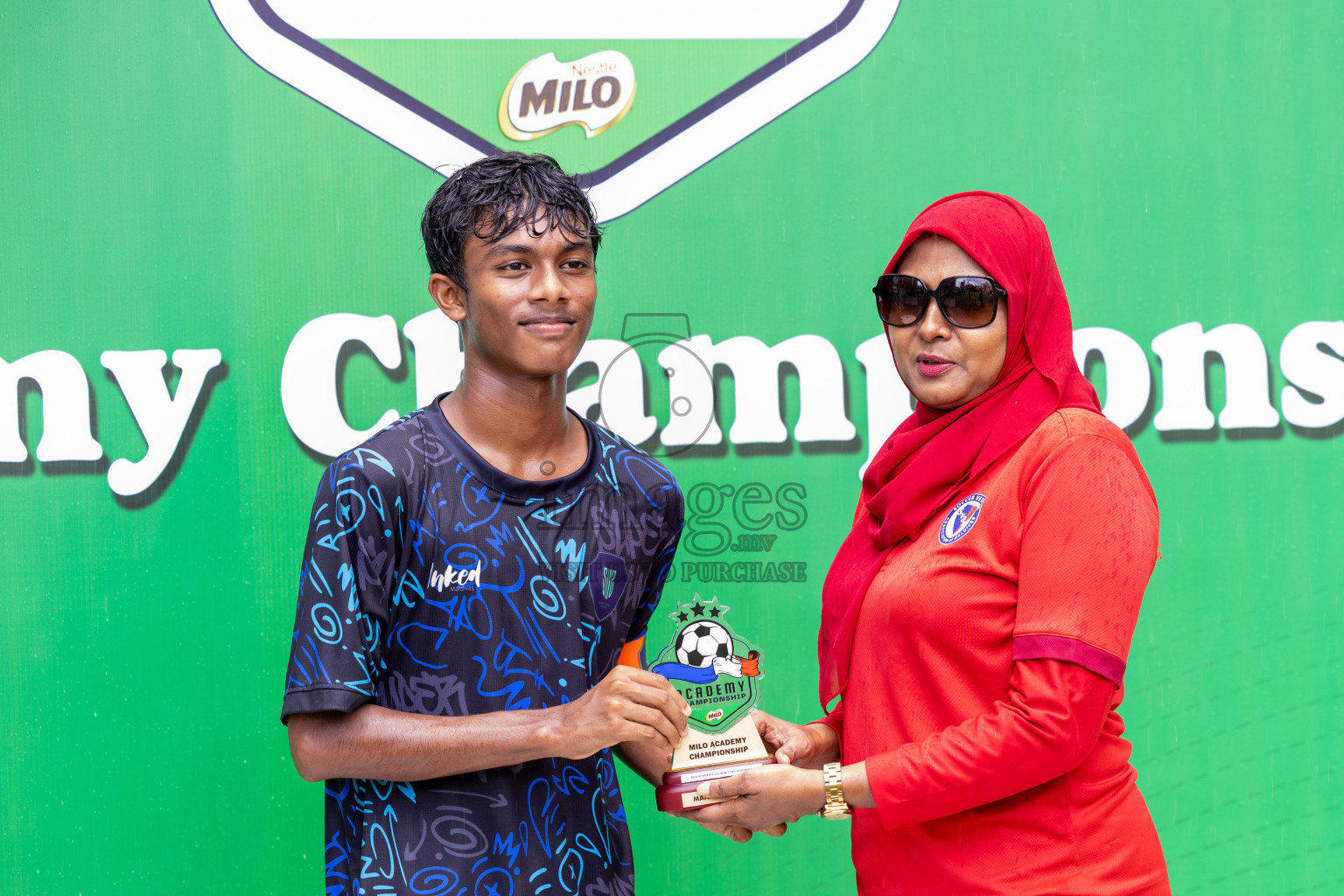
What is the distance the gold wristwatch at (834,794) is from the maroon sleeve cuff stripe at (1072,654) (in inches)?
14.2

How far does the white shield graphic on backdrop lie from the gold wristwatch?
181cm

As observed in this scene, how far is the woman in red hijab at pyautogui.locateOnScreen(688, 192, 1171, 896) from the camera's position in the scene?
1.55 metres

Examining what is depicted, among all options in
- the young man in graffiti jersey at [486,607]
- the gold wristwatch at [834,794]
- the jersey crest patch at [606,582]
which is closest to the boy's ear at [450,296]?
the young man in graffiti jersey at [486,607]

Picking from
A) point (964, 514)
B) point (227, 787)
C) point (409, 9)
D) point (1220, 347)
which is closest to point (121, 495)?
point (227, 787)

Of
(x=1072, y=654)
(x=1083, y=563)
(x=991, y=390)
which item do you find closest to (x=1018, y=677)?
(x=1072, y=654)

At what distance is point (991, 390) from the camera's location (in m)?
1.74

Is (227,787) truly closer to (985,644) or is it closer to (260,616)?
(260,616)

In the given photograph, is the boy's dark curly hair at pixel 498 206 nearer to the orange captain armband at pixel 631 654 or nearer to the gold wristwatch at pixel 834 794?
the orange captain armband at pixel 631 654

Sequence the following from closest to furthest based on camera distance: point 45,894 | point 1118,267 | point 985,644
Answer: point 985,644, point 45,894, point 1118,267

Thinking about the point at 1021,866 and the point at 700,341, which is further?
the point at 700,341

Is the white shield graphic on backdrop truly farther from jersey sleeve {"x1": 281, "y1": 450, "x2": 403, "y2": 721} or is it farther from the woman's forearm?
the woman's forearm

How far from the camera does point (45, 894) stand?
286 cm

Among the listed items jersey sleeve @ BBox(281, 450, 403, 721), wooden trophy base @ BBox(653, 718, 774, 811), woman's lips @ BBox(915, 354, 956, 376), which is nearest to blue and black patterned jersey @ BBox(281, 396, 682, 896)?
jersey sleeve @ BBox(281, 450, 403, 721)

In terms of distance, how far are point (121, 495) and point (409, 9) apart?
159 centimetres
